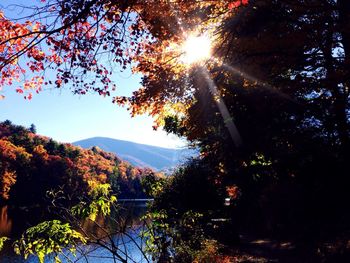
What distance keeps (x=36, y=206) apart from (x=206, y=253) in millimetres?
66524

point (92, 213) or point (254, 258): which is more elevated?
point (92, 213)

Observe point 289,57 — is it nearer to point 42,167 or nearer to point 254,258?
point 254,258

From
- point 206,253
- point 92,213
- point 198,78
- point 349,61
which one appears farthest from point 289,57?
point 92,213

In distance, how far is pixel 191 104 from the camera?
1518 centimetres

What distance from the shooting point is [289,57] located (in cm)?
1086

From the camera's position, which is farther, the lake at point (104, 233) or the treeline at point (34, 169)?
the treeline at point (34, 169)

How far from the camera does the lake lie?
16.9ft

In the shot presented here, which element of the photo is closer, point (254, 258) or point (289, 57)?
point (289, 57)

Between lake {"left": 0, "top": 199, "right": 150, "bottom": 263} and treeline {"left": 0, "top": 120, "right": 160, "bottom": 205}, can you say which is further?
treeline {"left": 0, "top": 120, "right": 160, "bottom": 205}

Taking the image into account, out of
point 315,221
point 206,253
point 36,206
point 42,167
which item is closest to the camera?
point 206,253

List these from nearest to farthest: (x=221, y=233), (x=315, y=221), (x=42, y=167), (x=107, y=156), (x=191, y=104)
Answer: (x=315, y=221), (x=191, y=104), (x=221, y=233), (x=42, y=167), (x=107, y=156)

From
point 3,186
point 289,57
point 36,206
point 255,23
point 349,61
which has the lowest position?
point 36,206

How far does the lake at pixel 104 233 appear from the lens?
5.16 meters

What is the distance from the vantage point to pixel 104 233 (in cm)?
2995
